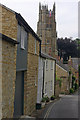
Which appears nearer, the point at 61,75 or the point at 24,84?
the point at 24,84

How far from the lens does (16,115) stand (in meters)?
11.1

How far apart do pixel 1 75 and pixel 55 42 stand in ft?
230

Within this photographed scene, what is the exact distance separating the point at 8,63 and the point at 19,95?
3.95m

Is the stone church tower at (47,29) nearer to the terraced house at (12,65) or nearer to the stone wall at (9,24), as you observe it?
the terraced house at (12,65)

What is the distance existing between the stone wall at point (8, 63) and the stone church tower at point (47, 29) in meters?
65.2

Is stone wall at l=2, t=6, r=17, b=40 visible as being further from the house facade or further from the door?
the house facade

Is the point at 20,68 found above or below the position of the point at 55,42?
below

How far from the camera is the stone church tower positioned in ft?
251

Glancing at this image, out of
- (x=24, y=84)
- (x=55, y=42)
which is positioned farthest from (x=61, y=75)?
(x=55, y=42)

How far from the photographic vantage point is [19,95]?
39.3ft

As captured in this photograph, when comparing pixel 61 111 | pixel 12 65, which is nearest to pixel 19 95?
pixel 12 65

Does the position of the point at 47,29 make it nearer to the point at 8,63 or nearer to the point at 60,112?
the point at 60,112

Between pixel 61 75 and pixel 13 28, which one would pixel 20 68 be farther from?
pixel 61 75

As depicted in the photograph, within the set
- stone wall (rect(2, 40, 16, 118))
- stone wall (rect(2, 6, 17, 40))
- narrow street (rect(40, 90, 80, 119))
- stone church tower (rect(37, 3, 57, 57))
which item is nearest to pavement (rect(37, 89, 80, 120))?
narrow street (rect(40, 90, 80, 119))
